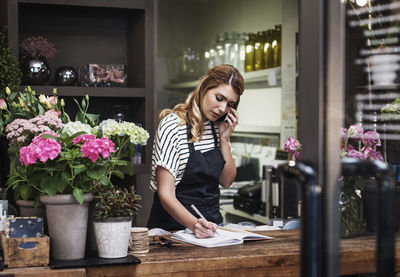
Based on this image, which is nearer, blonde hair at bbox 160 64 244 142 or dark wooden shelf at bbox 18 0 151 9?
blonde hair at bbox 160 64 244 142

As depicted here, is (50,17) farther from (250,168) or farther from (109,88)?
(250,168)

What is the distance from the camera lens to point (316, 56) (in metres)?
0.56

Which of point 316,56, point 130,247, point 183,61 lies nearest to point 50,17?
point 183,61

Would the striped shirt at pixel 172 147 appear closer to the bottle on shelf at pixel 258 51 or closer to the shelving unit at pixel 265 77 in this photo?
the shelving unit at pixel 265 77

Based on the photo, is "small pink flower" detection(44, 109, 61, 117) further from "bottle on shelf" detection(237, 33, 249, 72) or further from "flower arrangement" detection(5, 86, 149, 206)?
"bottle on shelf" detection(237, 33, 249, 72)

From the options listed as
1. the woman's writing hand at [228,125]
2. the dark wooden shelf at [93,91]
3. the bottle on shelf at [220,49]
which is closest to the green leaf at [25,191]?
the woman's writing hand at [228,125]

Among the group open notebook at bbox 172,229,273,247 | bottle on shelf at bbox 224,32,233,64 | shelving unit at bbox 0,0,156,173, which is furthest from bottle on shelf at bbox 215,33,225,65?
open notebook at bbox 172,229,273,247

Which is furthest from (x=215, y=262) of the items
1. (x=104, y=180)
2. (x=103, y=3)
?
(x=103, y=3)

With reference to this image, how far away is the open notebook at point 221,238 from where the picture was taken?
2.09 meters

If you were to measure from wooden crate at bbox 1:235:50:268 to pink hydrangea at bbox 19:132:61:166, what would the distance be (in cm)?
23

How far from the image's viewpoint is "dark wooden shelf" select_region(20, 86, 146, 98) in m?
3.37

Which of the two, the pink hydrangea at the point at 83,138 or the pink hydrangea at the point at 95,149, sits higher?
the pink hydrangea at the point at 83,138

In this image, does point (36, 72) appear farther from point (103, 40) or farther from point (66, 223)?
point (66, 223)

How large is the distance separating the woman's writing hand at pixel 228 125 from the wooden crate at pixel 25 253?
4.39 ft
